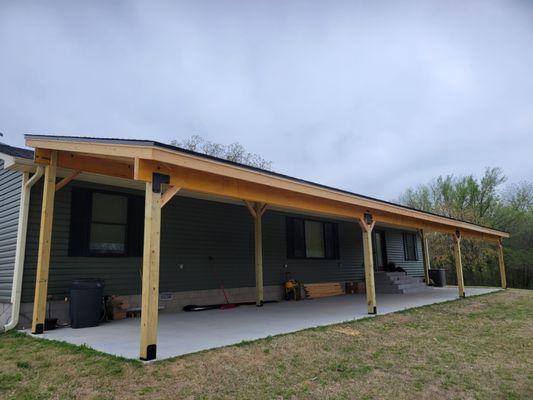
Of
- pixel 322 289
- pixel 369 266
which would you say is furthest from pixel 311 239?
pixel 369 266

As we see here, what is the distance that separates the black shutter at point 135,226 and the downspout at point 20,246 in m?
1.79

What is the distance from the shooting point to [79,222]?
6.70m

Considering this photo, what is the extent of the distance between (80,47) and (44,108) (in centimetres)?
1517

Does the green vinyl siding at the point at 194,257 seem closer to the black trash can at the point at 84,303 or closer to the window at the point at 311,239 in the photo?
the window at the point at 311,239

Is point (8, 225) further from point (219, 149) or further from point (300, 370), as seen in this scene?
point (219, 149)

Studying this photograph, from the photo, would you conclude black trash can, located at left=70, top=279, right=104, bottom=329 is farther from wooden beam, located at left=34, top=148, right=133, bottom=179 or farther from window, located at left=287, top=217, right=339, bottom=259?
window, located at left=287, top=217, right=339, bottom=259

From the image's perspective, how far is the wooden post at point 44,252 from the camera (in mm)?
5469

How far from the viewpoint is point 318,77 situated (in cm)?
1625

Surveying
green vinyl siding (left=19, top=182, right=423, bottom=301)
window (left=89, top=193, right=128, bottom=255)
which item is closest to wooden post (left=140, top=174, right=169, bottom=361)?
green vinyl siding (left=19, top=182, right=423, bottom=301)

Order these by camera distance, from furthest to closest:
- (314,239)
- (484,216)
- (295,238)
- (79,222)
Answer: (484,216) → (314,239) → (295,238) → (79,222)

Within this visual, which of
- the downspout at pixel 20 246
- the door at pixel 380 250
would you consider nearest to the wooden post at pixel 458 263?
the door at pixel 380 250

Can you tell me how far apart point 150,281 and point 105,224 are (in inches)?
142

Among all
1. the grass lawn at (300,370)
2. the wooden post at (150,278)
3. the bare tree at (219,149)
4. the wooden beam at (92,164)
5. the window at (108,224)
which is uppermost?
the bare tree at (219,149)

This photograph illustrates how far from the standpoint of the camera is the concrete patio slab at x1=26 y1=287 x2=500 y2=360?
4.61 metres
